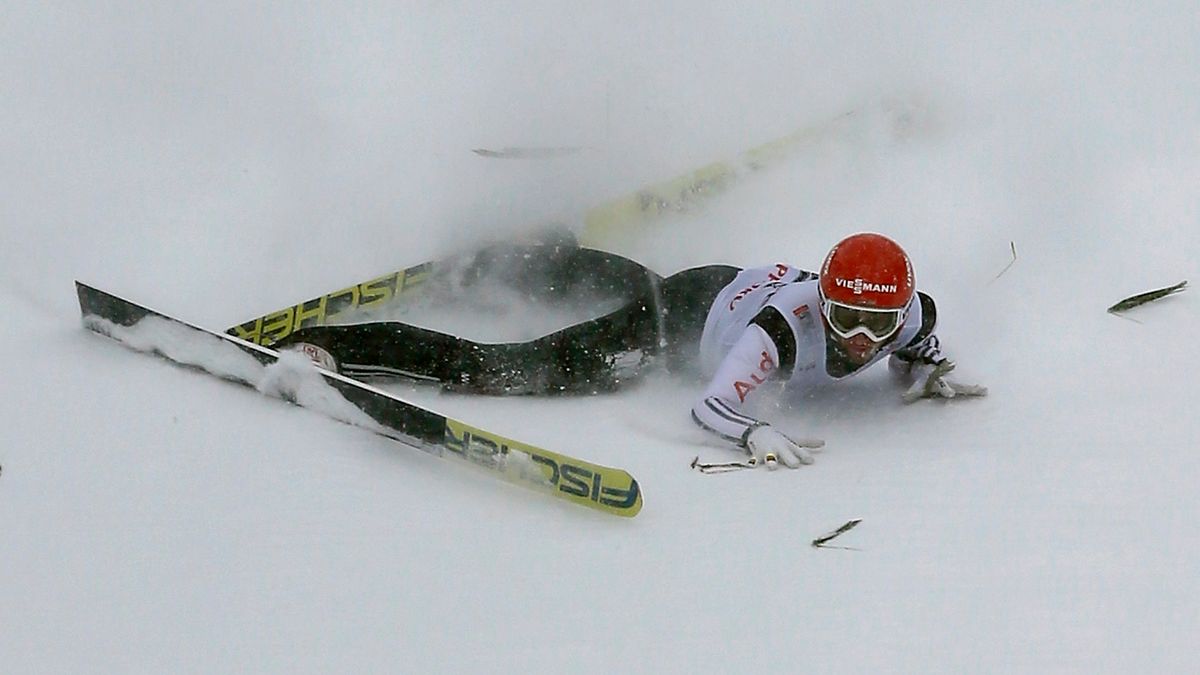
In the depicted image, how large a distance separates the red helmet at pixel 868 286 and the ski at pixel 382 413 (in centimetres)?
105

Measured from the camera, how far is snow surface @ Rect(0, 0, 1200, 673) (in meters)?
2.67

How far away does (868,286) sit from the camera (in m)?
3.82

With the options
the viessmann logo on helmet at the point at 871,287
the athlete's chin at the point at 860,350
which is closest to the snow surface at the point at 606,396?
the athlete's chin at the point at 860,350

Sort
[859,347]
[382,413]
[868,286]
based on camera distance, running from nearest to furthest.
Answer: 1. [382,413]
2. [868,286]
3. [859,347]

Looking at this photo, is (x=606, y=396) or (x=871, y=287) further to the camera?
(x=606, y=396)

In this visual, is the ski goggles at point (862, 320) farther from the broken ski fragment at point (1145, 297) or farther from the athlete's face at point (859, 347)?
the broken ski fragment at point (1145, 297)

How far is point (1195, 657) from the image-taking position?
2.47 metres

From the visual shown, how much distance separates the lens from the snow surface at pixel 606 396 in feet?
8.75

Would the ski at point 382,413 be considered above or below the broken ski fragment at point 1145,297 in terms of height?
below

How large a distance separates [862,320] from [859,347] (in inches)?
Result: 5.2

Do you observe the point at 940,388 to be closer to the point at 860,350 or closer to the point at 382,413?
the point at 860,350

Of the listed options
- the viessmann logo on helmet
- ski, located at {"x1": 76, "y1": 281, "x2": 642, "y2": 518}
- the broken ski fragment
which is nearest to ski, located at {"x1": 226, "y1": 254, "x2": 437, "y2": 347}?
ski, located at {"x1": 76, "y1": 281, "x2": 642, "y2": 518}

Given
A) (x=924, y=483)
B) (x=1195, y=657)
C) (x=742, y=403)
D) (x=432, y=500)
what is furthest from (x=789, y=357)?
(x=1195, y=657)

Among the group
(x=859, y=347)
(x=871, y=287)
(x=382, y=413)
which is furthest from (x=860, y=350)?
(x=382, y=413)
